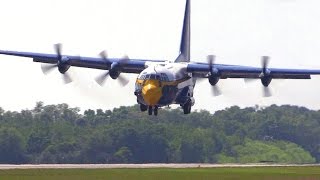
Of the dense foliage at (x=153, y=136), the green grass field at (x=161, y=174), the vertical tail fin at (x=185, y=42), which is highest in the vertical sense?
the vertical tail fin at (x=185, y=42)

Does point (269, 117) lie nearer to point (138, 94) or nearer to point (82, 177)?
point (138, 94)

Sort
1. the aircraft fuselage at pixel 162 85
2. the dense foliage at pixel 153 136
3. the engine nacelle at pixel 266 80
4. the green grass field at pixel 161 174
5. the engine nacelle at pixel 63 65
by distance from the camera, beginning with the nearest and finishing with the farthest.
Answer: the green grass field at pixel 161 174 → the aircraft fuselage at pixel 162 85 → the engine nacelle at pixel 63 65 → the engine nacelle at pixel 266 80 → the dense foliage at pixel 153 136

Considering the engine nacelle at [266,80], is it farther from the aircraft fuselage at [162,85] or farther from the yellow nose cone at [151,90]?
the yellow nose cone at [151,90]

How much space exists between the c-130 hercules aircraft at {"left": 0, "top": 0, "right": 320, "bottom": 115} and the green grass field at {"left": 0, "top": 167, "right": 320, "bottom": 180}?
7412 mm

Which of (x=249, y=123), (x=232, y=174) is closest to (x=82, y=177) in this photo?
(x=232, y=174)

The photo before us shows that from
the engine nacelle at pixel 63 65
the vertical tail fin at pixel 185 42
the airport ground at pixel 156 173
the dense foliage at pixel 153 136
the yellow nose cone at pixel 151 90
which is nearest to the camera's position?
the airport ground at pixel 156 173

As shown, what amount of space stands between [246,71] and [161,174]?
1875 centimetres

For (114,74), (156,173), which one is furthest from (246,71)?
(156,173)

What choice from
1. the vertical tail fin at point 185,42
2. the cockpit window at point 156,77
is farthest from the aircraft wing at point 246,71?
the vertical tail fin at point 185,42

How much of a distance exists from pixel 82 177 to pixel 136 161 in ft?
99.9

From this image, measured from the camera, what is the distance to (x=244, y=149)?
350 feet

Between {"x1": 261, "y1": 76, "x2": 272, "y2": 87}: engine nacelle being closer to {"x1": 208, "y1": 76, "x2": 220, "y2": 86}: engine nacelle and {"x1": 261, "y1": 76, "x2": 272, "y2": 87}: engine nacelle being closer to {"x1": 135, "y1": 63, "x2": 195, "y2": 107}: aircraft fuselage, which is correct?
{"x1": 208, "y1": 76, "x2": 220, "y2": 86}: engine nacelle

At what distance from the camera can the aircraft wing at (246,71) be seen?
8475 centimetres

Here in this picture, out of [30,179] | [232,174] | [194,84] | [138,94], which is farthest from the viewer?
[194,84]
